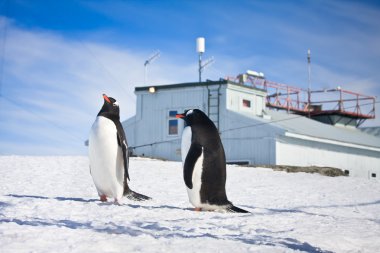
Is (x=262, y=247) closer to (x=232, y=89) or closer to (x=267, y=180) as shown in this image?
(x=267, y=180)

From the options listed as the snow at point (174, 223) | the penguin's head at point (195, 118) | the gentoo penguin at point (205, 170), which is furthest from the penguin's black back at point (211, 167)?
the snow at point (174, 223)

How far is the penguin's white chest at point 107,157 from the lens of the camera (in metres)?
8.10

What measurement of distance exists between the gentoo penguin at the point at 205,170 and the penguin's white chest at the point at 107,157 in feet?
3.93

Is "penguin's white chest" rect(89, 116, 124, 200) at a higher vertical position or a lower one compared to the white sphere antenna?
lower

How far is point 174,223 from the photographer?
5.99 meters

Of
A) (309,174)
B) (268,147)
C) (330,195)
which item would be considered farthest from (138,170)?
(268,147)

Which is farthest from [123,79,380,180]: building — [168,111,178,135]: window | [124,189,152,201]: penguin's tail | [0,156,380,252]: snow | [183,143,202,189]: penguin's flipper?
[183,143,202,189]: penguin's flipper

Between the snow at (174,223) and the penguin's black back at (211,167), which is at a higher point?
the penguin's black back at (211,167)

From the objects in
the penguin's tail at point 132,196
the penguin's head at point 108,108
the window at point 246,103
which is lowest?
the penguin's tail at point 132,196

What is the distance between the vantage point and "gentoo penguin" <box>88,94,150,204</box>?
8.12 meters

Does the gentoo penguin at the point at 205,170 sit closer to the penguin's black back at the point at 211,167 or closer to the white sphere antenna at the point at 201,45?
the penguin's black back at the point at 211,167

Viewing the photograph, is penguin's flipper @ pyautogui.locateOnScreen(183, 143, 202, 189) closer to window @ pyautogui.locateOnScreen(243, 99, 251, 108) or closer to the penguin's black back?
the penguin's black back

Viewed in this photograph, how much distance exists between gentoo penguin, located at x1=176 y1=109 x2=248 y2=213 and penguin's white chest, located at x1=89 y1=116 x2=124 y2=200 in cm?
120

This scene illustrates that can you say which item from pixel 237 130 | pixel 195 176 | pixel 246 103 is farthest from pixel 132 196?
pixel 246 103
